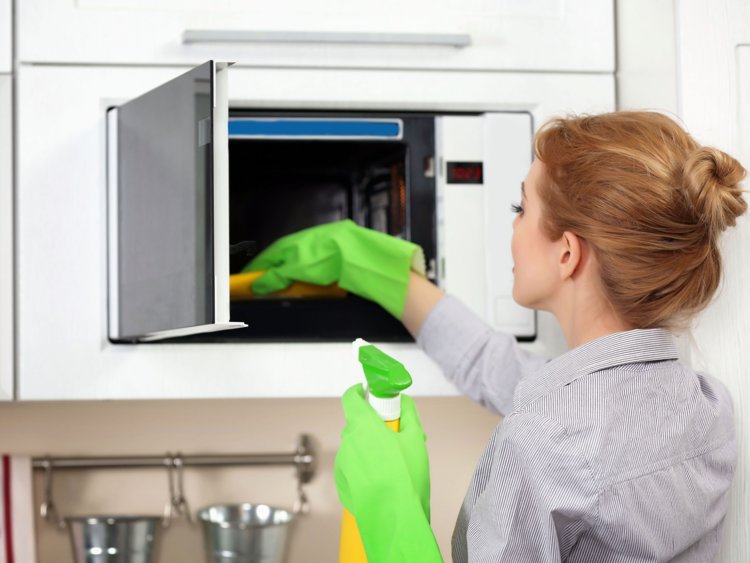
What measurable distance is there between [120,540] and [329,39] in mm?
764

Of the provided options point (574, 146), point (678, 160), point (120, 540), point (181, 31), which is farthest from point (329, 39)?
point (120, 540)

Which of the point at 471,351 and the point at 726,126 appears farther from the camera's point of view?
the point at 471,351

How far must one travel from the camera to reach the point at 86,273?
1.11 meters

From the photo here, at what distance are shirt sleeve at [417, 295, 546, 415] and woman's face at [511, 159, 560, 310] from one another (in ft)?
0.35

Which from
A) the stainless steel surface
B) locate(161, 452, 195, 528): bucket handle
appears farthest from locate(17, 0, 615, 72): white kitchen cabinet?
locate(161, 452, 195, 528): bucket handle

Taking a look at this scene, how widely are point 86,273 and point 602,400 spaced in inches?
23.9

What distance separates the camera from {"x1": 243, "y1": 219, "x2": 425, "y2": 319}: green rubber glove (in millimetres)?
1155

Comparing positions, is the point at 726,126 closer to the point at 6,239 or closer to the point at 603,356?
the point at 603,356

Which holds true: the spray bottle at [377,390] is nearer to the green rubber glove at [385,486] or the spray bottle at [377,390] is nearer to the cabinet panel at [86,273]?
the green rubber glove at [385,486]

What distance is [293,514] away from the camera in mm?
1434

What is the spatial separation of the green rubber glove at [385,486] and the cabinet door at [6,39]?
559 mm

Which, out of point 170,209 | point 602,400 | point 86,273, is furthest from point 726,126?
point 86,273

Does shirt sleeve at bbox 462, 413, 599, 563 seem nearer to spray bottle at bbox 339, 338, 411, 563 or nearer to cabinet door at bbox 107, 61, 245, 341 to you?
spray bottle at bbox 339, 338, 411, 563

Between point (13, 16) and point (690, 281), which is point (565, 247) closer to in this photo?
point (690, 281)
